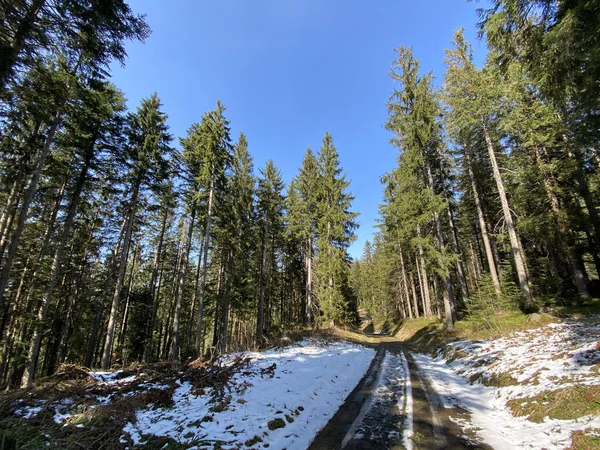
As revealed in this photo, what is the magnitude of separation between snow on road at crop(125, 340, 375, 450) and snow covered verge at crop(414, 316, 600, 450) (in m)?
3.04

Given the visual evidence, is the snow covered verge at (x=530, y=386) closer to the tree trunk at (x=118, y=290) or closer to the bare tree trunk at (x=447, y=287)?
the bare tree trunk at (x=447, y=287)

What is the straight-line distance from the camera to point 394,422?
5.44 meters

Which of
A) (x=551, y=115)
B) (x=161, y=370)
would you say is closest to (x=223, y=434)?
(x=161, y=370)

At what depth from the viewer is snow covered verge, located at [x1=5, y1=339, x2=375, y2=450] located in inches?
182

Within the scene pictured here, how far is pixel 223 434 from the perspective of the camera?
470 centimetres

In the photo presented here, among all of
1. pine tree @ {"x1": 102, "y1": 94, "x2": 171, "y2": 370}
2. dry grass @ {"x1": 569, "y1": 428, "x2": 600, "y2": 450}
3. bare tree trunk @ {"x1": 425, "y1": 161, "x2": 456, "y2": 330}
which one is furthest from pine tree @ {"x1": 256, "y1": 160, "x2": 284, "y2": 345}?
dry grass @ {"x1": 569, "y1": 428, "x2": 600, "y2": 450}

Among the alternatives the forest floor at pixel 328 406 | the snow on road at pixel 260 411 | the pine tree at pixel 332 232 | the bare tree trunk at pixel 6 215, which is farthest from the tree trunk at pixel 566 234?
the bare tree trunk at pixel 6 215

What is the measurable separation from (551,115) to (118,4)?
22.0m

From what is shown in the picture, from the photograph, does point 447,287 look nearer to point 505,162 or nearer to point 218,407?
point 505,162

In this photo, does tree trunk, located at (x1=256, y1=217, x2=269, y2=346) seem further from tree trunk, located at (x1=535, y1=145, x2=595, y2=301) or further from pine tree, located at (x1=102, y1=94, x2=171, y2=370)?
tree trunk, located at (x1=535, y1=145, x2=595, y2=301)

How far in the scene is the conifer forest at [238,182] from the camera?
7.00 m

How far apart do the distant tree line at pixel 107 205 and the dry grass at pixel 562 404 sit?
10681 millimetres

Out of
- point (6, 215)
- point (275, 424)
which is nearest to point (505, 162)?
point (275, 424)

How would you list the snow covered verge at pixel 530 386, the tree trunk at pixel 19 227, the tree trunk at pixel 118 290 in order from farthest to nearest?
the tree trunk at pixel 118 290, the tree trunk at pixel 19 227, the snow covered verge at pixel 530 386
